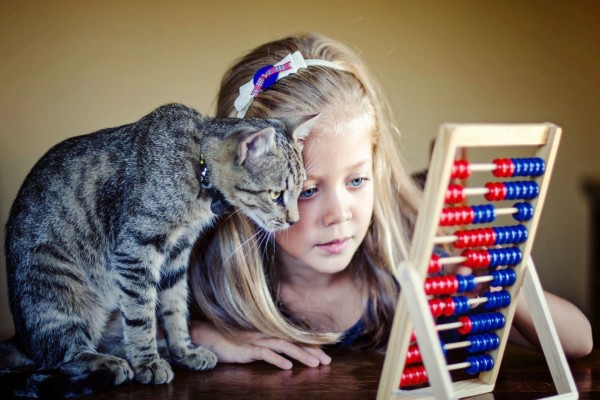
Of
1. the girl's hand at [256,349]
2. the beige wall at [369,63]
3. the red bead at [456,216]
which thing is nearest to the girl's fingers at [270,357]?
the girl's hand at [256,349]

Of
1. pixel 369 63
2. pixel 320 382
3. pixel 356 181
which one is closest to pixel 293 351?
pixel 320 382

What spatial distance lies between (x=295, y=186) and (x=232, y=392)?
0.44m

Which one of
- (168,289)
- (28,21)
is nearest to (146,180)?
(168,289)

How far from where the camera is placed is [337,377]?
4.63ft

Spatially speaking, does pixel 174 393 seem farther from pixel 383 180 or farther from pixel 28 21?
pixel 28 21

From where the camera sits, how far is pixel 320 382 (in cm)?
138

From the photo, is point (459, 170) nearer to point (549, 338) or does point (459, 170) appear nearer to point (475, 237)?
point (475, 237)

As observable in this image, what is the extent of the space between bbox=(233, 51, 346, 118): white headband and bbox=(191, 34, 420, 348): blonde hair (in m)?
0.02

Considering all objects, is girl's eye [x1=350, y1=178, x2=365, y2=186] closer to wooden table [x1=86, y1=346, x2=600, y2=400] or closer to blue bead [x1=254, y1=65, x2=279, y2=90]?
blue bead [x1=254, y1=65, x2=279, y2=90]

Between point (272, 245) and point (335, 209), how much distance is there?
1.19ft

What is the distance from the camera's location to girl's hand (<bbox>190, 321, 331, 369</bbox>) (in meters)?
1.51

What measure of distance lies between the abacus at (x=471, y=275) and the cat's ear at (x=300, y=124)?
373mm

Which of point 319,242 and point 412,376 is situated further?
point 319,242

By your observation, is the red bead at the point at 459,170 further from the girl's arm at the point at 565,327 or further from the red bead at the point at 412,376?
the girl's arm at the point at 565,327
